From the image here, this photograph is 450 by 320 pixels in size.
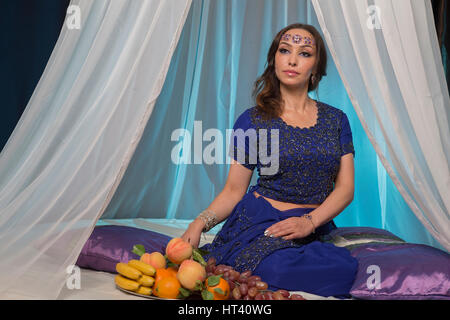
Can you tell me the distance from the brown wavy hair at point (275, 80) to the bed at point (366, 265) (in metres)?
0.57

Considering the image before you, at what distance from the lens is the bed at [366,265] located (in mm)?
1896

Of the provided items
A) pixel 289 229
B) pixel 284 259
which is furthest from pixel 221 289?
pixel 289 229

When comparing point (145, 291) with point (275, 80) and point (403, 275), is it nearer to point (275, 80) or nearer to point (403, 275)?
point (403, 275)

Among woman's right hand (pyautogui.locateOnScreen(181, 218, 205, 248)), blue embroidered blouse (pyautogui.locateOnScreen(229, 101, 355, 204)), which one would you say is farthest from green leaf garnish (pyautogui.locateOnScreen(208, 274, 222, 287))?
blue embroidered blouse (pyautogui.locateOnScreen(229, 101, 355, 204))

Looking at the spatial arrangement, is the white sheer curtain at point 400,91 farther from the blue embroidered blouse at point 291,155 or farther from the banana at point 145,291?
the banana at point 145,291

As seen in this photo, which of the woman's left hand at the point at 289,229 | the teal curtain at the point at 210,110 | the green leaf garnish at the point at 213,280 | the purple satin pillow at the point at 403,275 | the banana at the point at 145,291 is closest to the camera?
A: the green leaf garnish at the point at 213,280

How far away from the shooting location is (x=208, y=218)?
212cm

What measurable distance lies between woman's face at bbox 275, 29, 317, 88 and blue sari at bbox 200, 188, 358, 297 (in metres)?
0.54

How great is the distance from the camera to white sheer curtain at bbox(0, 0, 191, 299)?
1.78 metres

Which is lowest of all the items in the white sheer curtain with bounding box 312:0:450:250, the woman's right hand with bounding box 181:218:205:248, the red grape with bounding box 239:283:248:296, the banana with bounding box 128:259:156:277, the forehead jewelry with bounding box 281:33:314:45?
the red grape with bounding box 239:283:248:296

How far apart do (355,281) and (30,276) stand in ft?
3.51

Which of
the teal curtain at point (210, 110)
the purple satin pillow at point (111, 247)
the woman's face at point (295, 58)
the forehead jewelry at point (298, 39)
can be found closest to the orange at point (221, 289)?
the purple satin pillow at point (111, 247)

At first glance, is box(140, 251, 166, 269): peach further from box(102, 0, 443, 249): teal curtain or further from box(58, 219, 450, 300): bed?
box(102, 0, 443, 249): teal curtain
